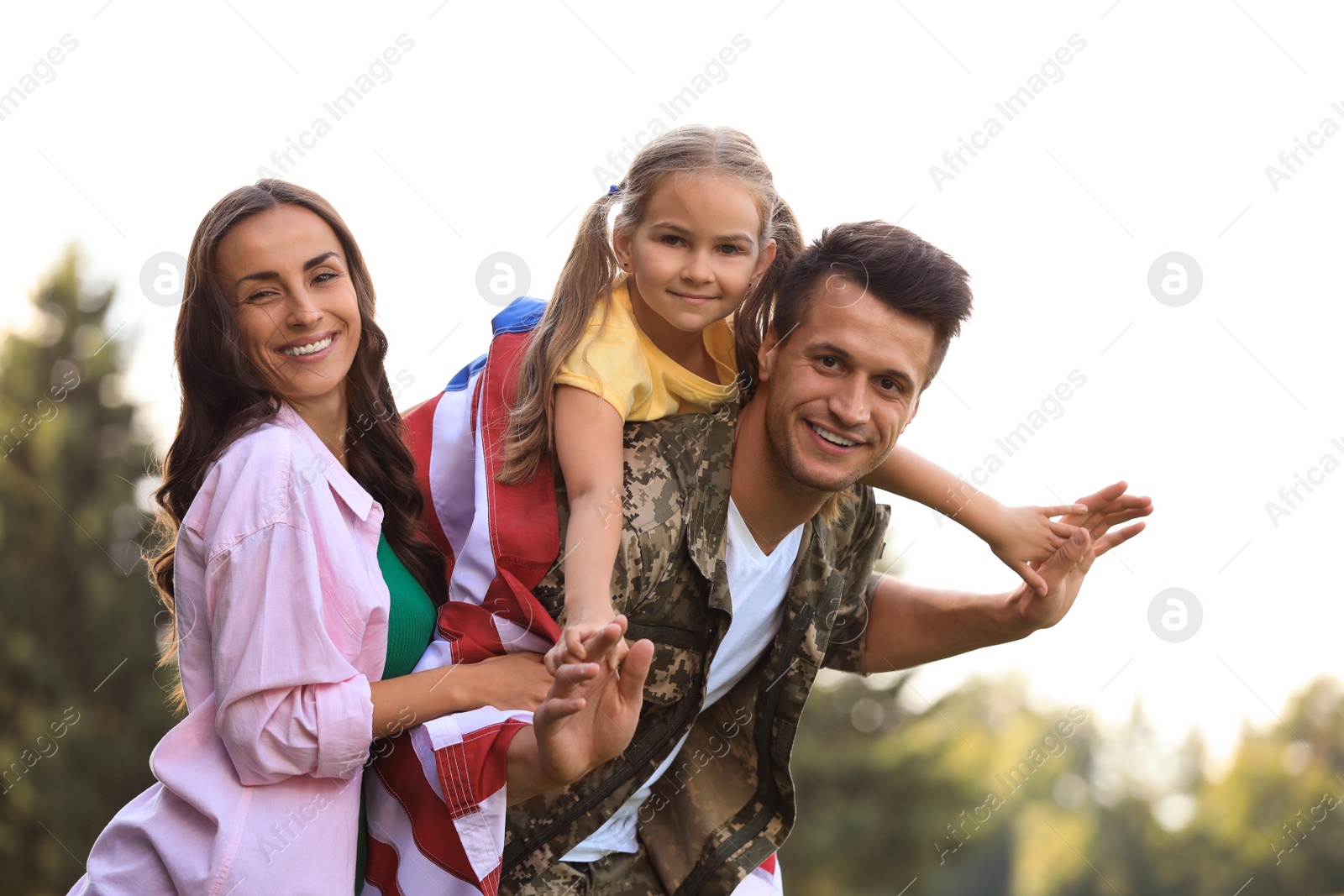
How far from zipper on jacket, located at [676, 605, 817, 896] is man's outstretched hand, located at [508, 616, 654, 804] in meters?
0.71

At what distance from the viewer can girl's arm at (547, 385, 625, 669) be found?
8.76 ft

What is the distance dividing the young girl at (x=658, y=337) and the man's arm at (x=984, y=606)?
0.07 m

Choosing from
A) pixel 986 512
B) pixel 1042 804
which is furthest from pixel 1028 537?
pixel 1042 804

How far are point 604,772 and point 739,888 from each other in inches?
23.6

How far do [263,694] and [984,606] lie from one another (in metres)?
2.05

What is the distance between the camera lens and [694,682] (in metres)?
3.14

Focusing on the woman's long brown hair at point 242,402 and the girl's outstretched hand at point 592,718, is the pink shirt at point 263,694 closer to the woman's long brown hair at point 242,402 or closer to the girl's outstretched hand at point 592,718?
the woman's long brown hair at point 242,402


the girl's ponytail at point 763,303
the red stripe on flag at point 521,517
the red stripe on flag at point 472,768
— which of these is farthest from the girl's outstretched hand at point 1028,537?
the red stripe on flag at point 472,768

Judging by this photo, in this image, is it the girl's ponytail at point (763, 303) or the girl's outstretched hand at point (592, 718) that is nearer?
the girl's outstretched hand at point (592, 718)

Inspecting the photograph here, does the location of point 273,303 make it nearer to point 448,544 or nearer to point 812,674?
point 448,544

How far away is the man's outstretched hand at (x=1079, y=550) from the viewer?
3305 mm

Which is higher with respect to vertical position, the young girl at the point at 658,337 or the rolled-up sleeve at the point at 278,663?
the young girl at the point at 658,337

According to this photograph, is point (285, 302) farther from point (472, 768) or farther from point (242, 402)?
point (472, 768)

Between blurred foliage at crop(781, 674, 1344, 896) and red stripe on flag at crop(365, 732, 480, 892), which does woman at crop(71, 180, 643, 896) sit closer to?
red stripe on flag at crop(365, 732, 480, 892)
